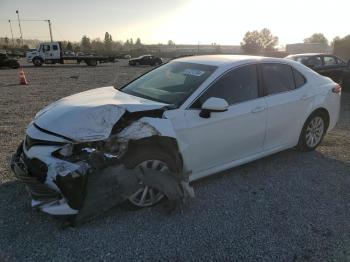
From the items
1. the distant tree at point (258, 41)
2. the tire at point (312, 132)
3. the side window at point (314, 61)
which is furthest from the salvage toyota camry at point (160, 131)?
the distant tree at point (258, 41)

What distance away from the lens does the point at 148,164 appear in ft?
12.5

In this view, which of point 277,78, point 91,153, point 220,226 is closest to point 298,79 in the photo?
point 277,78

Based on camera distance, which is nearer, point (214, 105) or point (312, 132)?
point (214, 105)

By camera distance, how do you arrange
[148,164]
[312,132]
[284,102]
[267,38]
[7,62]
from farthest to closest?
[267,38] → [7,62] → [312,132] → [284,102] → [148,164]

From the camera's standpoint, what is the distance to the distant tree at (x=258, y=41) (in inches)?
3369

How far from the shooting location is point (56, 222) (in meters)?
3.70

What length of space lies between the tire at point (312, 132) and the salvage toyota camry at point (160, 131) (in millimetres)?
208

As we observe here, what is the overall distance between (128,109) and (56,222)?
142 cm

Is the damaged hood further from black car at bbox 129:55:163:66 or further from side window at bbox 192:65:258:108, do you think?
black car at bbox 129:55:163:66

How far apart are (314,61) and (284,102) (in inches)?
360

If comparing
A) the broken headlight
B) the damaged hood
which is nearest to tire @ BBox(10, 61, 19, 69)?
the damaged hood

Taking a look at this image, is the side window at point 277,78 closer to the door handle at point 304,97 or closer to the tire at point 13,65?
the door handle at point 304,97

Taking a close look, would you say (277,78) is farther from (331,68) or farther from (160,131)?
(331,68)

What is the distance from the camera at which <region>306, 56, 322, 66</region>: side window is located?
1296 centimetres
